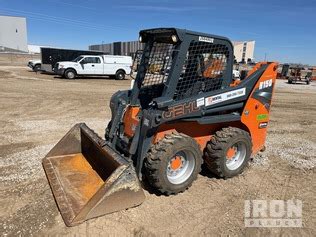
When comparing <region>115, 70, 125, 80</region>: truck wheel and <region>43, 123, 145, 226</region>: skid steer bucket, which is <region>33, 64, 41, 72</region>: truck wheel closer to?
<region>115, 70, 125, 80</region>: truck wheel

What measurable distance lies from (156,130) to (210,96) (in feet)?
3.23

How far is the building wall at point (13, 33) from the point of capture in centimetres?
7569

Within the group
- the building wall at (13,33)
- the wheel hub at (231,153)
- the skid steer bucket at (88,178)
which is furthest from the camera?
the building wall at (13,33)

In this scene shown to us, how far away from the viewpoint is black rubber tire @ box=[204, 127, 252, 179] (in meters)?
4.45

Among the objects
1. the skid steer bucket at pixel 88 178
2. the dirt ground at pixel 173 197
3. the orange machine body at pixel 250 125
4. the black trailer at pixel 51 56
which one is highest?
the black trailer at pixel 51 56

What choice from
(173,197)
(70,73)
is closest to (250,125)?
(173,197)

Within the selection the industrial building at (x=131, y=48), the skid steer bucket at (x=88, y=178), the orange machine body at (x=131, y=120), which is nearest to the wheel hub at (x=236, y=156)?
the orange machine body at (x=131, y=120)

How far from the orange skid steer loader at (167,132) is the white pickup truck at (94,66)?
51.1ft

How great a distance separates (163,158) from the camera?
3.78 meters

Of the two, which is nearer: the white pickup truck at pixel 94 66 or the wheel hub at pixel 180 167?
the wheel hub at pixel 180 167

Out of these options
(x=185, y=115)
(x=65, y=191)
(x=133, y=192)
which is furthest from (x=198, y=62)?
(x=65, y=191)

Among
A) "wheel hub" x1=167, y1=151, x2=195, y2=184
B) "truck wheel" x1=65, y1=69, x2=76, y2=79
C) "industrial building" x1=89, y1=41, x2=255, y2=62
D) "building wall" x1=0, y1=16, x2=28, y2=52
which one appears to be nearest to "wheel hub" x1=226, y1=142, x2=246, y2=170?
"wheel hub" x1=167, y1=151, x2=195, y2=184

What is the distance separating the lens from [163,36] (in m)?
4.27

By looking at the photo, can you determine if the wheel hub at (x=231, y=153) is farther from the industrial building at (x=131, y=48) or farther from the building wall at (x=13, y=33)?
the building wall at (x=13, y=33)
